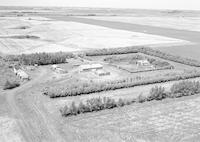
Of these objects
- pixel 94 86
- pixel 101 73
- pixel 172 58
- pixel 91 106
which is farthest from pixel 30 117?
pixel 172 58

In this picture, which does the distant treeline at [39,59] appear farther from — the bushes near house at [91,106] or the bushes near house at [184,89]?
the bushes near house at [184,89]

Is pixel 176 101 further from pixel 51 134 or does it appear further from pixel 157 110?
pixel 51 134

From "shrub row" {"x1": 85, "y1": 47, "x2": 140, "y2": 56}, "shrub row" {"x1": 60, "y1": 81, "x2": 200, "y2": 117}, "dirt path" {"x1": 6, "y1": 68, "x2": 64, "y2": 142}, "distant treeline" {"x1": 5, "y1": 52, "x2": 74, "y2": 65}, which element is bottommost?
"dirt path" {"x1": 6, "y1": 68, "x2": 64, "y2": 142}

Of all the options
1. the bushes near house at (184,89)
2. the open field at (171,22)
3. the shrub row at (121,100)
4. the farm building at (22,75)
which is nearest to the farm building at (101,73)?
the shrub row at (121,100)

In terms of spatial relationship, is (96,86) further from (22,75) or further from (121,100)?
(22,75)

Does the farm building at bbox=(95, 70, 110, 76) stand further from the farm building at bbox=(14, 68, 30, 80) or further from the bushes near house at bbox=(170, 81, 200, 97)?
the bushes near house at bbox=(170, 81, 200, 97)

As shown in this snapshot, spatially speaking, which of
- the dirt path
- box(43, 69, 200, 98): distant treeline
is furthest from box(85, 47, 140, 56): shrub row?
the dirt path
